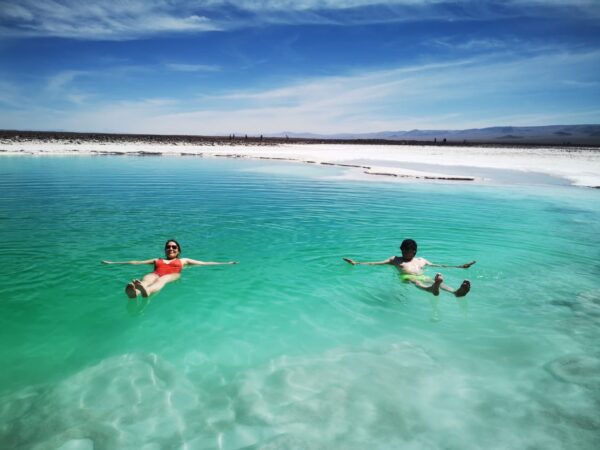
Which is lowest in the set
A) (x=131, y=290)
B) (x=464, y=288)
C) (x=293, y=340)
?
(x=293, y=340)

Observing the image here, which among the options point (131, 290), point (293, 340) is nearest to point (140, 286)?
point (131, 290)

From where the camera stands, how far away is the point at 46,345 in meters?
5.44

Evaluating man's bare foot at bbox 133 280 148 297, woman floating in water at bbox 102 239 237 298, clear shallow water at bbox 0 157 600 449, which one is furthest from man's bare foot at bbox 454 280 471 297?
man's bare foot at bbox 133 280 148 297

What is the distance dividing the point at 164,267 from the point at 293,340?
3338 mm

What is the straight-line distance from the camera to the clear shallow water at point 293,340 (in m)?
4.08

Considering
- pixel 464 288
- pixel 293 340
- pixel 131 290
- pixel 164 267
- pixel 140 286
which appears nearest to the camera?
pixel 293 340

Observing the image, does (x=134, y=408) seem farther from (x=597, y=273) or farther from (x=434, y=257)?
(x=597, y=273)

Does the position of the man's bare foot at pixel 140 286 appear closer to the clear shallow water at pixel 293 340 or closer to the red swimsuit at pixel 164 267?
the clear shallow water at pixel 293 340

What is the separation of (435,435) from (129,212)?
40.0 ft

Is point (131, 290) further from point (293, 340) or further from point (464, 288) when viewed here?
point (464, 288)

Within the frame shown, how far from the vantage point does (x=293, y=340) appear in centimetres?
584

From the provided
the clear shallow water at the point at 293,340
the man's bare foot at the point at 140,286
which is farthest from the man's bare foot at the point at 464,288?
the man's bare foot at the point at 140,286

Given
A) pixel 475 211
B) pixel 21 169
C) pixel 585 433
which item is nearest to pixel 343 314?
pixel 585 433

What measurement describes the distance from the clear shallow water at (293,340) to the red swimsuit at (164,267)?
0.36 meters
